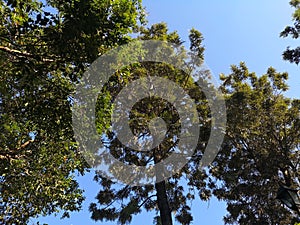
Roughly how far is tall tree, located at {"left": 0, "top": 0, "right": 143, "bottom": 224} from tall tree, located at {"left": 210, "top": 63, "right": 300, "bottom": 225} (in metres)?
8.39

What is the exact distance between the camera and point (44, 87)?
23.5 feet

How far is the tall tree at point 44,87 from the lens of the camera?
5.78 m

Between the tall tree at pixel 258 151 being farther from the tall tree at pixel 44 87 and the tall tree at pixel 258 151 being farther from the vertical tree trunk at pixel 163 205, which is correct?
the tall tree at pixel 44 87

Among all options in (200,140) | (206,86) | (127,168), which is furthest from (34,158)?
(206,86)

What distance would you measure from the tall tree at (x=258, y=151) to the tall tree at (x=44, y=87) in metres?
8.39

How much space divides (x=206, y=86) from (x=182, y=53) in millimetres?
2087

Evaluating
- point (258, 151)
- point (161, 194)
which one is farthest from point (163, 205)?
point (258, 151)

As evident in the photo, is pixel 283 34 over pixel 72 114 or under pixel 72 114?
over

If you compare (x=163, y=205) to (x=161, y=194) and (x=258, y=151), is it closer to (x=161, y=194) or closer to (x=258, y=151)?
(x=161, y=194)

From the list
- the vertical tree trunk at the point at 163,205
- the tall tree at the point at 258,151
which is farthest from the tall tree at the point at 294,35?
the vertical tree trunk at the point at 163,205

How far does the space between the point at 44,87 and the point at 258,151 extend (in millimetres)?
13224

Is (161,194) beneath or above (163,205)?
above

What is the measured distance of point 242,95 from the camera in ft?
52.1

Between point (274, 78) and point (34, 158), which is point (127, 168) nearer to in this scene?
point (34, 158)
